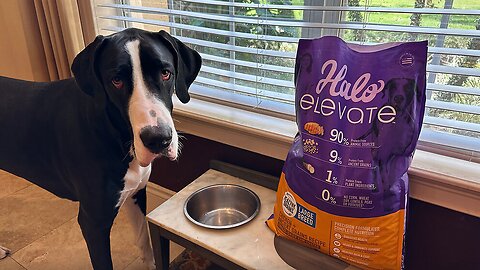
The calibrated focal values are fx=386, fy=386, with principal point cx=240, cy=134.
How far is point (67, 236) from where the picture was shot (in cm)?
180

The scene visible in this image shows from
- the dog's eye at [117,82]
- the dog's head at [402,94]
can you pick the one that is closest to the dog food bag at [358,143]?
the dog's head at [402,94]

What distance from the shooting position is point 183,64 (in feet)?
3.73

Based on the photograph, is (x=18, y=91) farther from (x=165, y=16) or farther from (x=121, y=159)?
(x=165, y=16)

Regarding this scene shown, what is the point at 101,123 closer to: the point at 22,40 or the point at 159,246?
the point at 159,246

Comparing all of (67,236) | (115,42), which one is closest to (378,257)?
(115,42)

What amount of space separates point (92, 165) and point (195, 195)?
375 millimetres

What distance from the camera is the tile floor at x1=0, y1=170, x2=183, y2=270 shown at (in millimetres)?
1659

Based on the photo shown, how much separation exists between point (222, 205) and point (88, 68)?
70cm

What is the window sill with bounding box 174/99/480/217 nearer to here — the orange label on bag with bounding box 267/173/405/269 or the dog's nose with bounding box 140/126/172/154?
the orange label on bag with bounding box 267/173/405/269

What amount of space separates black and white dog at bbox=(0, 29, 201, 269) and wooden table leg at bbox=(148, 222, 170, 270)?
0.47 ft

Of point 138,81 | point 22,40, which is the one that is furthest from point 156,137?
point 22,40

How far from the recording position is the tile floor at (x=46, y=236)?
1.66 m

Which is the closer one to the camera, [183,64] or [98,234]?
[183,64]

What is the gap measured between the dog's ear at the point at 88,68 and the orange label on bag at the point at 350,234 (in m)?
0.61
